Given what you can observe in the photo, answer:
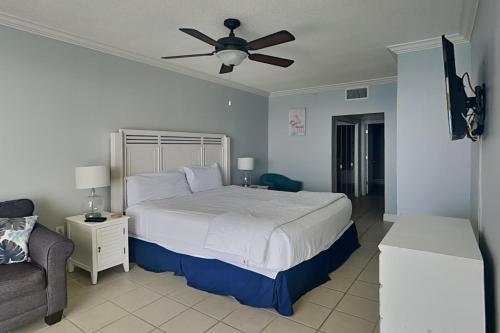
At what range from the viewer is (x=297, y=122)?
21.6 feet

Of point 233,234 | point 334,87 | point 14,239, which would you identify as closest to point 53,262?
point 14,239

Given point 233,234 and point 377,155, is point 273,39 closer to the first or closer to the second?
point 233,234

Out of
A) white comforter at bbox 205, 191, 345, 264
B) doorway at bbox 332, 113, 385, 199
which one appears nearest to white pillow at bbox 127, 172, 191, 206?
white comforter at bbox 205, 191, 345, 264

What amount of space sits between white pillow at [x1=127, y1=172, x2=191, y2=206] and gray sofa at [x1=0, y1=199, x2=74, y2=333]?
1314mm

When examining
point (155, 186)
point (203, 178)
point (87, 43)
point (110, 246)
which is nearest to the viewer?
point (110, 246)

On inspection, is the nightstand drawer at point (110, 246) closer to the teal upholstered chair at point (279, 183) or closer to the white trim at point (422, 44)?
the teal upholstered chair at point (279, 183)

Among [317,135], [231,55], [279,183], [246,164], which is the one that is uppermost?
[231,55]

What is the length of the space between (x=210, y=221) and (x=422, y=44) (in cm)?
338

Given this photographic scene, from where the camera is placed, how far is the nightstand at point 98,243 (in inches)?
117

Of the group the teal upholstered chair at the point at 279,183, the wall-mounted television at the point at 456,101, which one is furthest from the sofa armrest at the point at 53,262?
the teal upholstered chair at the point at 279,183

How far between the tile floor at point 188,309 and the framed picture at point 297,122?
3.80 m

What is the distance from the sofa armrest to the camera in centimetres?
226

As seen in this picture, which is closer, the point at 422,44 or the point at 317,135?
the point at 422,44

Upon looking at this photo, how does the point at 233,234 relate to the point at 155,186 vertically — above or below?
below
